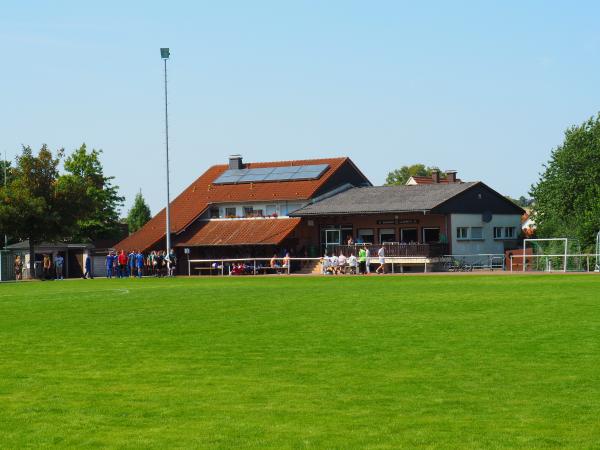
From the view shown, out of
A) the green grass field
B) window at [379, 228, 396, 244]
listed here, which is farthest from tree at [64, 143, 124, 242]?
the green grass field

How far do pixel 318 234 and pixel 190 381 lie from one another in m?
60.3

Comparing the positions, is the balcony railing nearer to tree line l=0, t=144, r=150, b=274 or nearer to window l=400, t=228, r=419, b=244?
window l=400, t=228, r=419, b=244

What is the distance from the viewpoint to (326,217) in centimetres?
7350

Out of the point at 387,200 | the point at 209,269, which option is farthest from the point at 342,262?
the point at 209,269

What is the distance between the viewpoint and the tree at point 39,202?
6750 centimetres

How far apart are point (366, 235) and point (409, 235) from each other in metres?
3.14

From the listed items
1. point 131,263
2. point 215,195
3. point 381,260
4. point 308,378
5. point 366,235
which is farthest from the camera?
point 215,195

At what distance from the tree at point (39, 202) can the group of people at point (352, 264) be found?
668 inches

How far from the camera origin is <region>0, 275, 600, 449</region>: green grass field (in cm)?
1053

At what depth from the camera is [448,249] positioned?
6838 cm

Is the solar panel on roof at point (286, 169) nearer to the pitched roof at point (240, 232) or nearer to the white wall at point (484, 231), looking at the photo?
the pitched roof at point (240, 232)

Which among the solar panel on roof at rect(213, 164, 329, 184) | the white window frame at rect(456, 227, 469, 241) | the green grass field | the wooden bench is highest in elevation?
the solar panel on roof at rect(213, 164, 329, 184)

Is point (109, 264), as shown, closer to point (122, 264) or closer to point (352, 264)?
point (122, 264)

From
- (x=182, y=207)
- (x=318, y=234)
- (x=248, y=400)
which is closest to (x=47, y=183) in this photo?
(x=182, y=207)
